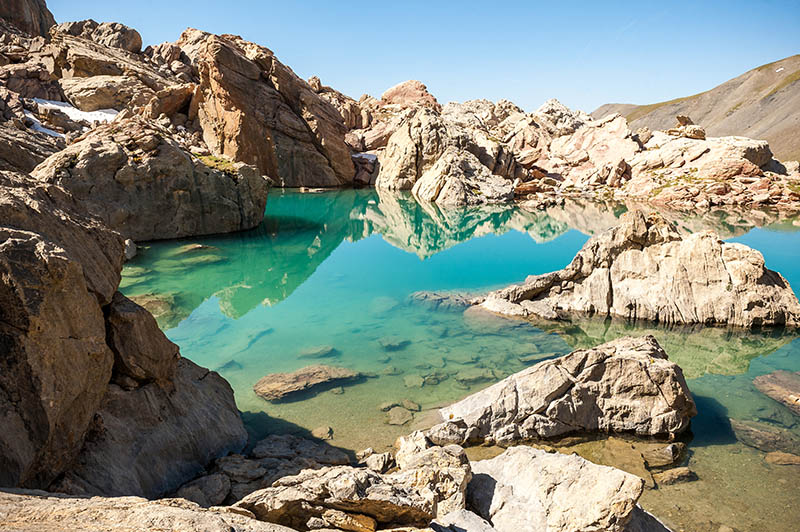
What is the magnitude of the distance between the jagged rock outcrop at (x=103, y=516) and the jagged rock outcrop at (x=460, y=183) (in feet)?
166

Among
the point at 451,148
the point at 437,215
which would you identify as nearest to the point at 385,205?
the point at 437,215

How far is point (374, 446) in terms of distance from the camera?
1037cm

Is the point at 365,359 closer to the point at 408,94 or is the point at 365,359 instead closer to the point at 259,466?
the point at 259,466

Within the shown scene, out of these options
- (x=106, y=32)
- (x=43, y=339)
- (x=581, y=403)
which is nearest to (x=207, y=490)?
(x=43, y=339)

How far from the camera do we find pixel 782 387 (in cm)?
1322

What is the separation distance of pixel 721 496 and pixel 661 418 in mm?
2065

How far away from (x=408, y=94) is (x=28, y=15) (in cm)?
7171

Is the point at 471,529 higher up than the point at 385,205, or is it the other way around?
the point at 385,205

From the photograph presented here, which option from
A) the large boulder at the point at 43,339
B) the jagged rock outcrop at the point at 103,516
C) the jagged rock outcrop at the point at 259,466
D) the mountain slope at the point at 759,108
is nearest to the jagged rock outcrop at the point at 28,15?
the large boulder at the point at 43,339

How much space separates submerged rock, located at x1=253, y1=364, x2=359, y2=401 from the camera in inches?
495

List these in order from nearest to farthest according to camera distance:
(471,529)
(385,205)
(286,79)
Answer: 1. (471,529)
2. (385,205)
3. (286,79)

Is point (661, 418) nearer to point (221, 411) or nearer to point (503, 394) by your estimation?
point (503, 394)

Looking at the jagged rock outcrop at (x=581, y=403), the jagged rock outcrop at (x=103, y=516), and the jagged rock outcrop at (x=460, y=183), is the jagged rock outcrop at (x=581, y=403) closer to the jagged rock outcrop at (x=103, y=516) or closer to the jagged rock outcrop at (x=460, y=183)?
the jagged rock outcrop at (x=103, y=516)

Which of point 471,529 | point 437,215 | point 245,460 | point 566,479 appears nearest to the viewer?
point 471,529
